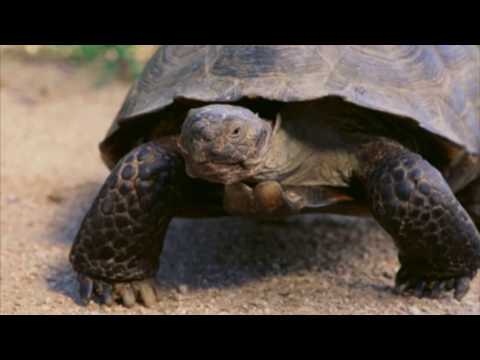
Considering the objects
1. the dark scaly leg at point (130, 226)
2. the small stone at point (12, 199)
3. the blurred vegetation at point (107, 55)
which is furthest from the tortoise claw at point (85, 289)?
the blurred vegetation at point (107, 55)

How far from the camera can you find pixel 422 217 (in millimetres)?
3812

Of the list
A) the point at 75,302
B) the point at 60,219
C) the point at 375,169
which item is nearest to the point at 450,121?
the point at 375,169

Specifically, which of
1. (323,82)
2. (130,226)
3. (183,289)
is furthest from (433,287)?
(130,226)

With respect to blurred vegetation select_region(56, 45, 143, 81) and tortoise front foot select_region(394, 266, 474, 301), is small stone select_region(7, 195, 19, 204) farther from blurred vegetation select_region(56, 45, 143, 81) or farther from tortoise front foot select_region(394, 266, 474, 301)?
blurred vegetation select_region(56, 45, 143, 81)

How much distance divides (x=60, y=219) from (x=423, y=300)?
265 cm

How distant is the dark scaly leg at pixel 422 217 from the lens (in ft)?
12.5

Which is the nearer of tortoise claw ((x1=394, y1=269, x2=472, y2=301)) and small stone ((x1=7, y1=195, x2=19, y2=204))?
tortoise claw ((x1=394, y1=269, x2=472, y2=301))

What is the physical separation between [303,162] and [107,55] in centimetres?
562

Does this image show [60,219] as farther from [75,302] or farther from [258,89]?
[258,89]

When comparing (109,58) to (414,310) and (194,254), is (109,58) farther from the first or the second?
(414,310)

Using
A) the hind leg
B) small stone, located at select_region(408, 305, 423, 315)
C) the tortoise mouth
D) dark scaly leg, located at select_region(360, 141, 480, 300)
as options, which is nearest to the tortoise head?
the tortoise mouth

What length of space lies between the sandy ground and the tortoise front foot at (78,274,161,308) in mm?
52

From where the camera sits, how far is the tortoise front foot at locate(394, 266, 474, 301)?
4.10 meters

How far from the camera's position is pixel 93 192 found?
616 centimetres
